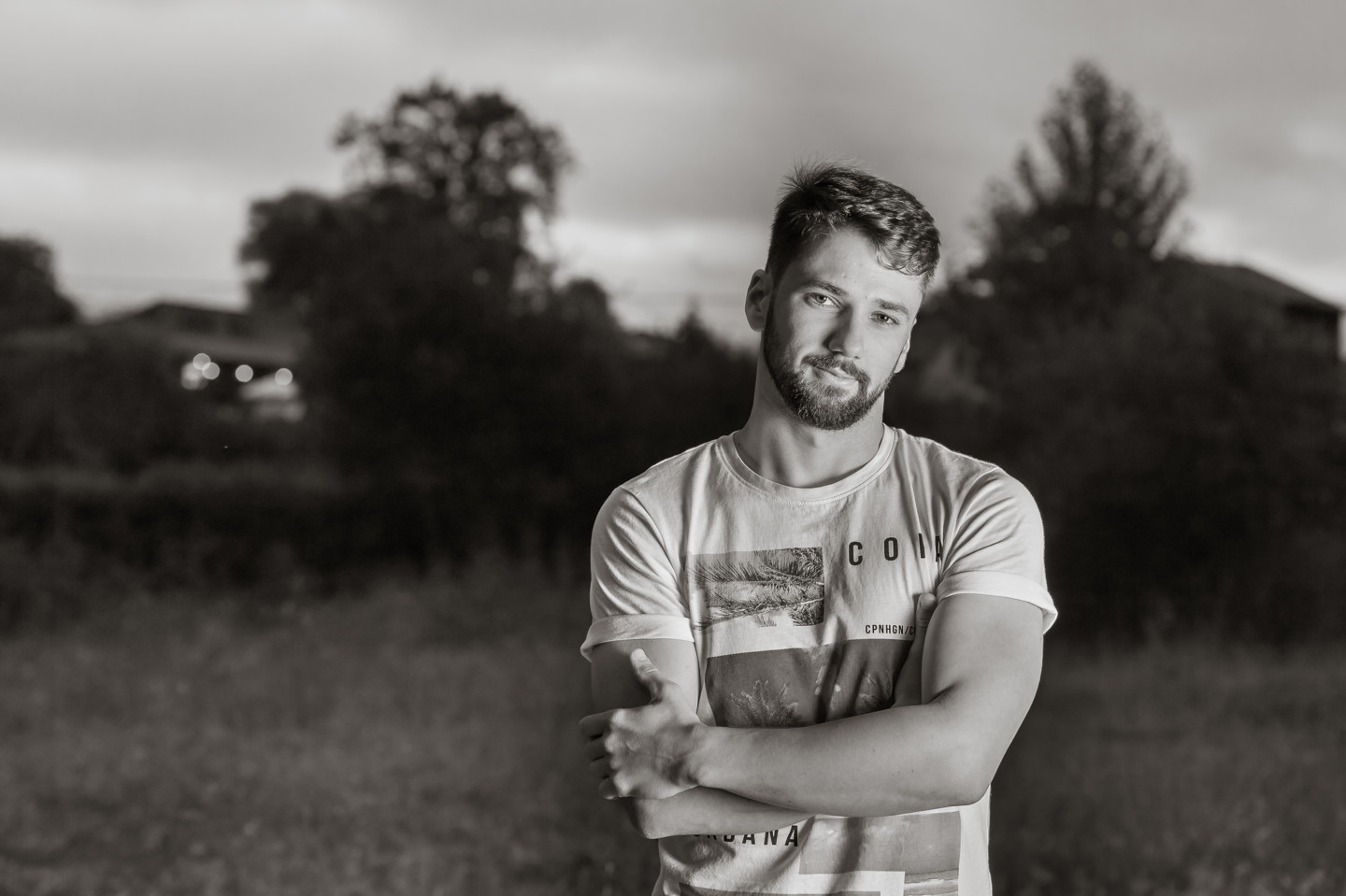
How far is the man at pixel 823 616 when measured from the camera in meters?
1.99

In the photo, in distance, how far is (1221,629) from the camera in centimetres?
A: 1452

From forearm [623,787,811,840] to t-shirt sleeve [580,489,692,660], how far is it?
266mm

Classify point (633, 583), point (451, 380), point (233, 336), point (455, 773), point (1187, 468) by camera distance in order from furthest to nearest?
point (233, 336)
point (451, 380)
point (1187, 468)
point (455, 773)
point (633, 583)

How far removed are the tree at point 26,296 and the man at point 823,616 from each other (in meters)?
26.1

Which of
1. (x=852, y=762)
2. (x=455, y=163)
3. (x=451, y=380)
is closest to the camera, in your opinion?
(x=852, y=762)

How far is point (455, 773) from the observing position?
8.80m

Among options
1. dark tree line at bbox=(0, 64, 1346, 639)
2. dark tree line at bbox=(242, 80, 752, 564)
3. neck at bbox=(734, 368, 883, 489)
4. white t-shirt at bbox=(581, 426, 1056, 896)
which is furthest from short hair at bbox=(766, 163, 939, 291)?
dark tree line at bbox=(242, 80, 752, 564)

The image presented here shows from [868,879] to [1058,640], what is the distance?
13691mm

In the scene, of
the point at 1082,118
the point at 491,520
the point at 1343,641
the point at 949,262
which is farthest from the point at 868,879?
the point at 1082,118

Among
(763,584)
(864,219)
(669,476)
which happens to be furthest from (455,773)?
(864,219)

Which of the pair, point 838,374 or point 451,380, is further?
point 451,380

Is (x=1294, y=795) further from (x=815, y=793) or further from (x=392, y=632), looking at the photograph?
(x=392, y=632)

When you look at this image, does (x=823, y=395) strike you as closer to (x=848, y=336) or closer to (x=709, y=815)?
(x=848, y=336)

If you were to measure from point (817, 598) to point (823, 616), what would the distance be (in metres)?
0.03
